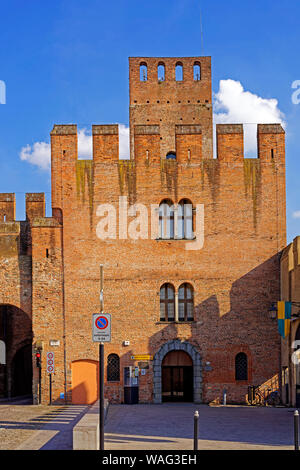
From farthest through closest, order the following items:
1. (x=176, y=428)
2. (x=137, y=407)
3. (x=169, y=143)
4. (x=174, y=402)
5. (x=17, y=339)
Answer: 1. (x=169, y=143)
2. (x=17, y=339)
3. (x=174, y=402)
4. (x=137, y=407)
5. (x=176, y=428)

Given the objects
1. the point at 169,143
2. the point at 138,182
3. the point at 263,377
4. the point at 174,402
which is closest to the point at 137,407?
the point at 174,402

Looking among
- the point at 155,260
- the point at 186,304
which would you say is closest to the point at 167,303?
the point at 186,304

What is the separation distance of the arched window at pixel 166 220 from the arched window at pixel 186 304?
2.35m

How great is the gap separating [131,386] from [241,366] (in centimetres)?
473

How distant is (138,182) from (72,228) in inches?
137

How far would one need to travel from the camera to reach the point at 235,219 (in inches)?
1121

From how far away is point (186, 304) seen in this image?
28.3 metres

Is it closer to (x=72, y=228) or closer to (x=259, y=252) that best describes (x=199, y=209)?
(x=259, y=252)

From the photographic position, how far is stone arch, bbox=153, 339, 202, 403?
27688 millimetres

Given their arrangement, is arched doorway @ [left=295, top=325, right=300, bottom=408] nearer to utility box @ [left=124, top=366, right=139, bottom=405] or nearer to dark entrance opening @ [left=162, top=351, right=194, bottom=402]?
dark entrance opening @ [left=162, top=351, right=194, bottom=402]

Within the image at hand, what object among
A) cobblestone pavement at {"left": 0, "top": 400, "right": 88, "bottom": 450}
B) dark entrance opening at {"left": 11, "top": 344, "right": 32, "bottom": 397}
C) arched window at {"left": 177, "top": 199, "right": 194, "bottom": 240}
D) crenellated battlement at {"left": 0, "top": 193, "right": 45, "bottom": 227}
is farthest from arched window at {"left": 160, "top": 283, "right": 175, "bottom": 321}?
dark entrance opening at {"left": 11, "top": 344, "right": 32, "bottom": 397}

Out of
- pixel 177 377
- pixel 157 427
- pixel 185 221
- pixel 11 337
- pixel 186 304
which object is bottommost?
pixel 157 427

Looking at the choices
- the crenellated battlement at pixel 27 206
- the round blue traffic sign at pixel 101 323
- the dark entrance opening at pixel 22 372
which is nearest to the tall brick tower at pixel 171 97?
the crenellated battlement at pixel 27 206

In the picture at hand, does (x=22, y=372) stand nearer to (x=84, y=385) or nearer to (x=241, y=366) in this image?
(x=84, y=385)
